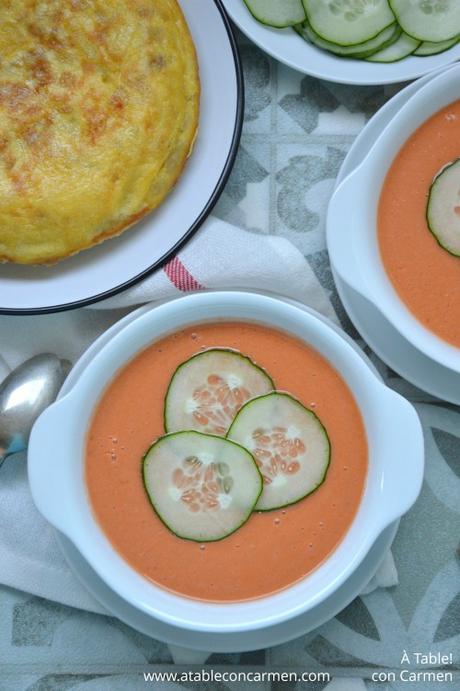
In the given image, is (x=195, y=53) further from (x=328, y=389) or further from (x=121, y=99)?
(x=328, y=389)

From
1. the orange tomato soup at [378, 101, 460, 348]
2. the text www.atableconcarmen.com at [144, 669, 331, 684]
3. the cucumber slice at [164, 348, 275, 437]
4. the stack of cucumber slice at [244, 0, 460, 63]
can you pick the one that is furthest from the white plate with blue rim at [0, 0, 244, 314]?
the text www.atableconcarmen.com at [144, 669, 331, 684]

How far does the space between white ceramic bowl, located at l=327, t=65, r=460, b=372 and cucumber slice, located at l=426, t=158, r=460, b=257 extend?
11cm

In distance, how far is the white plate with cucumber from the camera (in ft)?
5.49

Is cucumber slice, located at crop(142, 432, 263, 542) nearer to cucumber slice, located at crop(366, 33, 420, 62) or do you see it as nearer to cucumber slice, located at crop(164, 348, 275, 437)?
cucumber slice, located at crop(164, 348, 275, 437)

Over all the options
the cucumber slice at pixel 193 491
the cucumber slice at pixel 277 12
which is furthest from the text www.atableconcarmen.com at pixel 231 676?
the cucumber slice at pixel 277 12

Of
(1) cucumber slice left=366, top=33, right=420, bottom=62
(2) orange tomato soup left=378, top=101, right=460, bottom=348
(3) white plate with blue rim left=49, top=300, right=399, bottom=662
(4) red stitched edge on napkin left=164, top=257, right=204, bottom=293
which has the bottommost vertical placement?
(3) white plate with blue rim left=49, top=300, right=399, bottom=662

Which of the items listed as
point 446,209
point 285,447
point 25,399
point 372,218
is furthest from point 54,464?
point 446,209

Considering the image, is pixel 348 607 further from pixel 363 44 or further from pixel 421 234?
pixel 363 44

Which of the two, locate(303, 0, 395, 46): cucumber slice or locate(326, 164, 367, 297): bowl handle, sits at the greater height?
locate(303, 0, 395, 46): cucumber slice

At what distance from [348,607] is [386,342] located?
0.63 metres

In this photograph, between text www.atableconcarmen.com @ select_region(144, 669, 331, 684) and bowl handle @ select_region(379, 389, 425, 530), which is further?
text www.atableconcarmen.com @ select_region(144, 669, 331, 684)

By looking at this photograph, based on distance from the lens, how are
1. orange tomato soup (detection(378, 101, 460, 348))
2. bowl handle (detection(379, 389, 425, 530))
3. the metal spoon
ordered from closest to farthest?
bowl handle (detection(379, 389, 425, 530)) → orange tomato soup (detection(378, 101, 460, 348)) → the metal spoon

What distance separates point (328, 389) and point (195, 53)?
77 cm

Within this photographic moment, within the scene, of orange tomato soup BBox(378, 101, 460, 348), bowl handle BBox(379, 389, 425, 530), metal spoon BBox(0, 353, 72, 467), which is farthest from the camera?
metal spoon BBox(0, 353, 72, 467)
